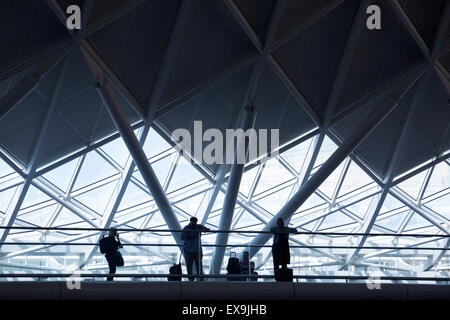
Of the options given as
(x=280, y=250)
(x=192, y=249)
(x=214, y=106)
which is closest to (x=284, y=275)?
(x=280, y=250)

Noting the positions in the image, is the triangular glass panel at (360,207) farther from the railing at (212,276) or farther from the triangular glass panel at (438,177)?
the railing at (212,276)

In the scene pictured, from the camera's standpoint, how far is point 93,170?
3991 centimetres

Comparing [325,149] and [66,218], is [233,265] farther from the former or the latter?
[66,218]

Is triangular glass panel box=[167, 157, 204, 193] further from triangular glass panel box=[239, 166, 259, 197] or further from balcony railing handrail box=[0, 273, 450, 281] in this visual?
balcony railing handrail box=[0, 273, 450, 281]

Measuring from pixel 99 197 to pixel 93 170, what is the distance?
223 cm

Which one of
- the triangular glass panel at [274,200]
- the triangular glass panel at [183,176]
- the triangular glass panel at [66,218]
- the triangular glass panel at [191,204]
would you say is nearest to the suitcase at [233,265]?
the triangular glass panel at [183,176]

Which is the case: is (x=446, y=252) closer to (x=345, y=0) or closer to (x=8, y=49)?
(x=345, y=0)

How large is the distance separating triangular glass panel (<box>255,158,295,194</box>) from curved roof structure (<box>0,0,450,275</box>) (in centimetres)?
11

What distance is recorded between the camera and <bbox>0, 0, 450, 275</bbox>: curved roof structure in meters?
30.3

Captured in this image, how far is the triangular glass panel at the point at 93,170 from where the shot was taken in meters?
39.2

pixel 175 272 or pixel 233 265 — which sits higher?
pixel 233 265

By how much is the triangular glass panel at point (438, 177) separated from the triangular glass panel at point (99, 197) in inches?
855
